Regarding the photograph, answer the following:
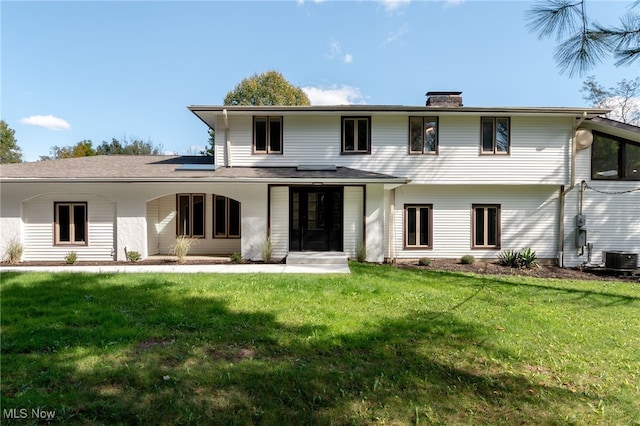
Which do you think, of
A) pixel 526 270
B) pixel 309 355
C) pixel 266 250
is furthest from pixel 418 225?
pixel 309 355

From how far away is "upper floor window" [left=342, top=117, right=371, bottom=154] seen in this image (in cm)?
1152

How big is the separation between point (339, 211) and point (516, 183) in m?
6.33

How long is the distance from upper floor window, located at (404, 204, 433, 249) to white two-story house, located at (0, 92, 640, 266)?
38 millimetres

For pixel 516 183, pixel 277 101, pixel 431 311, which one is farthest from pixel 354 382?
pixel 277 101

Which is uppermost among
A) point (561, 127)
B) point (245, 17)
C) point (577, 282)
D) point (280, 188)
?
point (245, 17)

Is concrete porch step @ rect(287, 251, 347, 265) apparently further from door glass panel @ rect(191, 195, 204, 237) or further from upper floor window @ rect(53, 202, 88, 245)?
upper floor window @ rect(53, 202, 88, 245)

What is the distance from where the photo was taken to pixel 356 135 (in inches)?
456

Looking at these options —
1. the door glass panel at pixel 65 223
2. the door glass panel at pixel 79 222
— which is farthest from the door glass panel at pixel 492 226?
the door glass panel at pixel 65 223

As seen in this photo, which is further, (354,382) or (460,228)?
(460,228)

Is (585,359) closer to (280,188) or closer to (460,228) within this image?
(460,228)

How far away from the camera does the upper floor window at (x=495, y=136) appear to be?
11.4 metres

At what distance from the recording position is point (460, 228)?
11875mm

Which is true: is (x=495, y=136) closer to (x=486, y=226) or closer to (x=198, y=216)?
(x=486, y=226)

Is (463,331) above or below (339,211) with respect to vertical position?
below
